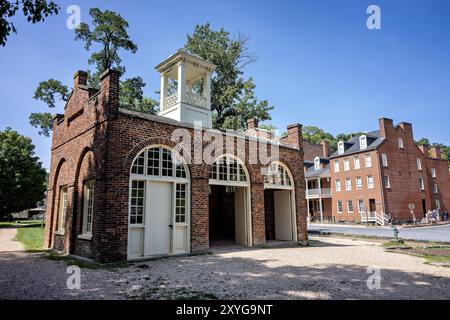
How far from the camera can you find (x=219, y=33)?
3269 centimetres

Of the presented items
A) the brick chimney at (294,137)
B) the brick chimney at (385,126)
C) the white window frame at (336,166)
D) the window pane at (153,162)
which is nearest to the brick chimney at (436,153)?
the brick chimney at (385,126)

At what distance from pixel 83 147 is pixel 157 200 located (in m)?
3.38

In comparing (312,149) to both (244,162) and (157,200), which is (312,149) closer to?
(244,162)

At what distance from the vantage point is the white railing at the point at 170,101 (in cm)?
1324

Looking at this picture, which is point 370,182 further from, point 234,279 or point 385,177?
point 234,279

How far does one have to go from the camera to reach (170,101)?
13453 millimetres

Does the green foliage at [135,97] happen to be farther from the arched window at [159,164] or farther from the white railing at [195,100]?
the arched window at [159,164]

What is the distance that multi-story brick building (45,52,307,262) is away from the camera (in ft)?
29.7

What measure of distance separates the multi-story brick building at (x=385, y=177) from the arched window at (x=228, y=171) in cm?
2508

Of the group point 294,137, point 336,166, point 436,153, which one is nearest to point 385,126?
point 336,166

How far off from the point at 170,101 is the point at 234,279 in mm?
9011

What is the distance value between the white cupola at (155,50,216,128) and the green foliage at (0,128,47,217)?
24.8m

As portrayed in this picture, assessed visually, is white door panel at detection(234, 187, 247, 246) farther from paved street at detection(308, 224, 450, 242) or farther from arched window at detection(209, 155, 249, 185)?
paved street at detection(308, 224, 450, 242)
